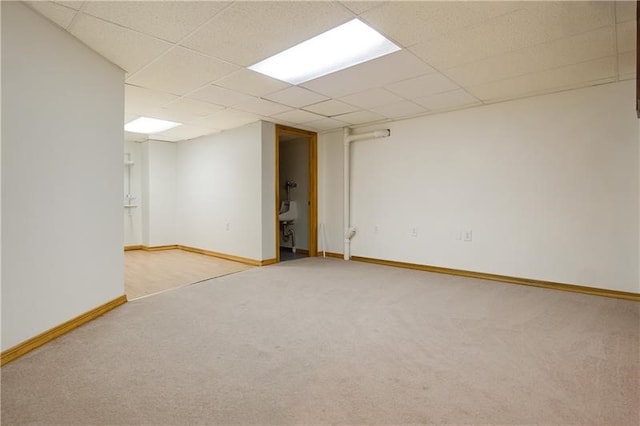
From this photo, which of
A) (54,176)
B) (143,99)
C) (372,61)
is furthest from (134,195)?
(372,61)

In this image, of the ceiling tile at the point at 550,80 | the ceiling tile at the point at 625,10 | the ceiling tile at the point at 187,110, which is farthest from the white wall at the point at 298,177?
the ceiling tile at the point at 625,10

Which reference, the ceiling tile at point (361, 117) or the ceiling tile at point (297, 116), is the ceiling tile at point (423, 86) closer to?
the ceiling tile at point (361, 117)

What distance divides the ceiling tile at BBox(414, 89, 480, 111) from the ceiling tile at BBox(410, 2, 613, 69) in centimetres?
92

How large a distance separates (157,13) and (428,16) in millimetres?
1709

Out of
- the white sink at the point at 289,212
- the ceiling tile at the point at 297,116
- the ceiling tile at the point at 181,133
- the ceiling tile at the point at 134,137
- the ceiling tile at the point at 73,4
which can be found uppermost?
the ceiling tile at the point at 134,137

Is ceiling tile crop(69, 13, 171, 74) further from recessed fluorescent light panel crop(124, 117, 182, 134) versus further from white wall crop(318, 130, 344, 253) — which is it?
white wall crop(318, 130, 344, 253)

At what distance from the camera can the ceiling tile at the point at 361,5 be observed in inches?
79.2

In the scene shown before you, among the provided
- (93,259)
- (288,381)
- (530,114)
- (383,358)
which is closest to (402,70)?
(530,114)

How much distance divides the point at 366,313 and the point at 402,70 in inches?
85.2

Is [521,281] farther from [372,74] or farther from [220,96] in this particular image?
[220,96]

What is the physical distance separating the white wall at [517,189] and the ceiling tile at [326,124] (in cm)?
47

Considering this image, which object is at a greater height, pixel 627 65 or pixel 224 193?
pixel 627 65

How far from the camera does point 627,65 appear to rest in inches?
114

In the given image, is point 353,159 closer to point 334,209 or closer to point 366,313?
point 334,209
